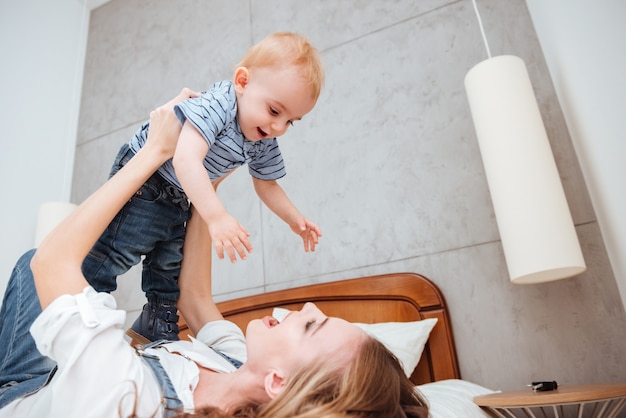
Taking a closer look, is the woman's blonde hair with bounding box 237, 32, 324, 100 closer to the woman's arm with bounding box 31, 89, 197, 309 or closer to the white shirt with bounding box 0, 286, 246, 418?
the woman's arm with bounding box 31, 89, 197, 309

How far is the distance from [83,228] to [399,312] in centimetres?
138

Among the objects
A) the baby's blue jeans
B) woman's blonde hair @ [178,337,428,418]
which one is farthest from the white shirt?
the baby's blue jeans

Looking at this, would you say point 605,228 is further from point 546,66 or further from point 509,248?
point 546,66

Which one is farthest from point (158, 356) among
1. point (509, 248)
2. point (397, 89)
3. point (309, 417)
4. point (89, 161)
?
point (89, 161)

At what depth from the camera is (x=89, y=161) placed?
3230 mm

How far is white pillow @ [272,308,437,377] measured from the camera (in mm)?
1690

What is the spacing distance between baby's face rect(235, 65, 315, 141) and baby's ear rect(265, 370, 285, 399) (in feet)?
1.96

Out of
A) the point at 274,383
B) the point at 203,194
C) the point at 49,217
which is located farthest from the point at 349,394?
the point at 49,217

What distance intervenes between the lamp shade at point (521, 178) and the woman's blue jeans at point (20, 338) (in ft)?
4.50

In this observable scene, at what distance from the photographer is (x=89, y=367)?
699 mm

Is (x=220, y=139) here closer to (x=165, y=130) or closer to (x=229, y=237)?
(x=165, y=130)

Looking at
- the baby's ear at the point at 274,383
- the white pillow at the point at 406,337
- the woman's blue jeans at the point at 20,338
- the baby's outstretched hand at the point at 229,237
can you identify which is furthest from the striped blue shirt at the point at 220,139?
the white pillow at the point at 406,337

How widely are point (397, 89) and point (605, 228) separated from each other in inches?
43.5

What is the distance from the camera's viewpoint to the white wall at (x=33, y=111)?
284 cm
